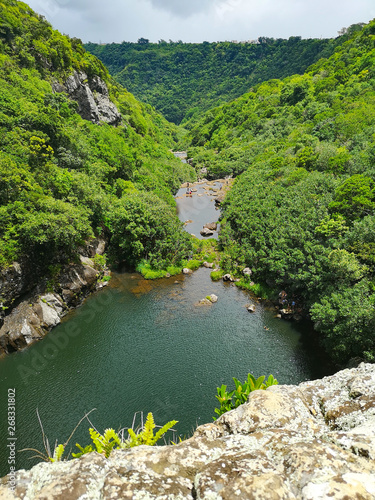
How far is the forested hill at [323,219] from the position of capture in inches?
1011

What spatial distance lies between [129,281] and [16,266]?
15276 mm

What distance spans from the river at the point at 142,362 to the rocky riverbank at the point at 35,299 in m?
1.21

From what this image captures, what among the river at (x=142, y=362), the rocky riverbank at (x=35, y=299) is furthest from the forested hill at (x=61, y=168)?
the river at (x=142, y=362)

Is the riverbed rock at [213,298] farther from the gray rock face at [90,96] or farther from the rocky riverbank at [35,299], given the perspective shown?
the gray rock face at [90,96]

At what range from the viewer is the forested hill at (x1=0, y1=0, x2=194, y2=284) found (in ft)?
108

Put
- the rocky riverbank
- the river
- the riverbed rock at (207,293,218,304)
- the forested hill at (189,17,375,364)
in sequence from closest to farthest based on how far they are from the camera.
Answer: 1. the river
2. the forested hill at (189,17,375,364)
3. the rocky riverbank
4. the riverbed rock at (207,293,218,304)

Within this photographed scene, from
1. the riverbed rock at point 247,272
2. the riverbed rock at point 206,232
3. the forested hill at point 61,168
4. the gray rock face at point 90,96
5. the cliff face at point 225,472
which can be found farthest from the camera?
the gray rock face at point 90,96

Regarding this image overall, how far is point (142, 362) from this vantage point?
28250 mm

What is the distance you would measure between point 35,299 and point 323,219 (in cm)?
3502

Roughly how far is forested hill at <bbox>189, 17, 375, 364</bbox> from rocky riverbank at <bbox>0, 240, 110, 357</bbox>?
21.9 meters

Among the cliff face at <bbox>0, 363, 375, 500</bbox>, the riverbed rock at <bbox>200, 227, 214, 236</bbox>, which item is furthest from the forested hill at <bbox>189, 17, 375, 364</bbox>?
the cliff face at <bbox>0, 363, 375, 500</bbox>

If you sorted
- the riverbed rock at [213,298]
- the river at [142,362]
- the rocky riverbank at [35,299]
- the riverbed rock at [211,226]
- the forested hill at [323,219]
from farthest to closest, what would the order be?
the riverbed rock at [211,226]
the riverbed rock at [213,298]
the rocky riverbank at [35,299]
the forested hill at [323,219]
the river at [142,362]

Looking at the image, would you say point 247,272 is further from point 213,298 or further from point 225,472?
point 225,472

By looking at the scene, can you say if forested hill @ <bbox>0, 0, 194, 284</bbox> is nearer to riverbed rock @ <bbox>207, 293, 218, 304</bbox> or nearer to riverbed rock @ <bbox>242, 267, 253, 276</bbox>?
riverbed rock @ <bbox>207, 293, 218, 304</bbox>
